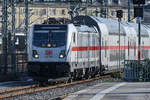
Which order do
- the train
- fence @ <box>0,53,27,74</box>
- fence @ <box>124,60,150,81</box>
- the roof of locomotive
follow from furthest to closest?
fence @ <box>0,53,27,74</box> → fence @ <box>124,60,150,81</box> → the roof of locomotive → the train

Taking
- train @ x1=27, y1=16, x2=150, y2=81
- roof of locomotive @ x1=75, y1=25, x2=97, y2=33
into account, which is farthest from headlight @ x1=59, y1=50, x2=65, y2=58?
roof of locomotive @ x1=75, y1=25, x2=97, y2=33

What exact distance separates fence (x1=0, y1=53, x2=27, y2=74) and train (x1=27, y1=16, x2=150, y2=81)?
5.40m

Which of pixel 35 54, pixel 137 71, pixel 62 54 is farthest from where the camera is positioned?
pixel 137 71

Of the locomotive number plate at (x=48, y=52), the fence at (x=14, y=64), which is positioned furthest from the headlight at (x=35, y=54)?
the fence at (x=14, y=64)

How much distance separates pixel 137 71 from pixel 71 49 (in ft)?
17.6

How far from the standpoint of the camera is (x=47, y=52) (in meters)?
23.5

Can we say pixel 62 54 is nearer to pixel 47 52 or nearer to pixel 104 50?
pixel 47 52

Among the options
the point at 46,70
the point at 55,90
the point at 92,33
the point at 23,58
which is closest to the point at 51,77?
the point at 46,70

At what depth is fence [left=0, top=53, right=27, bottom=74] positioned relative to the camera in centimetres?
3163

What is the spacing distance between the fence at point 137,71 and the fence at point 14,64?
745 centimetres

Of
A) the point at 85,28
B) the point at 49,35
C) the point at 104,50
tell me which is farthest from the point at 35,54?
the point at 104,50

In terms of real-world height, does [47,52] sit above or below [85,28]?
below

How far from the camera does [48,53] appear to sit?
2350 centimetres

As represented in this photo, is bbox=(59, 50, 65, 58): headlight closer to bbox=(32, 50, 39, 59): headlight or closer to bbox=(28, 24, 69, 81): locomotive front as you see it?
bbox=(28, 24, 69, 81): locomotive front
